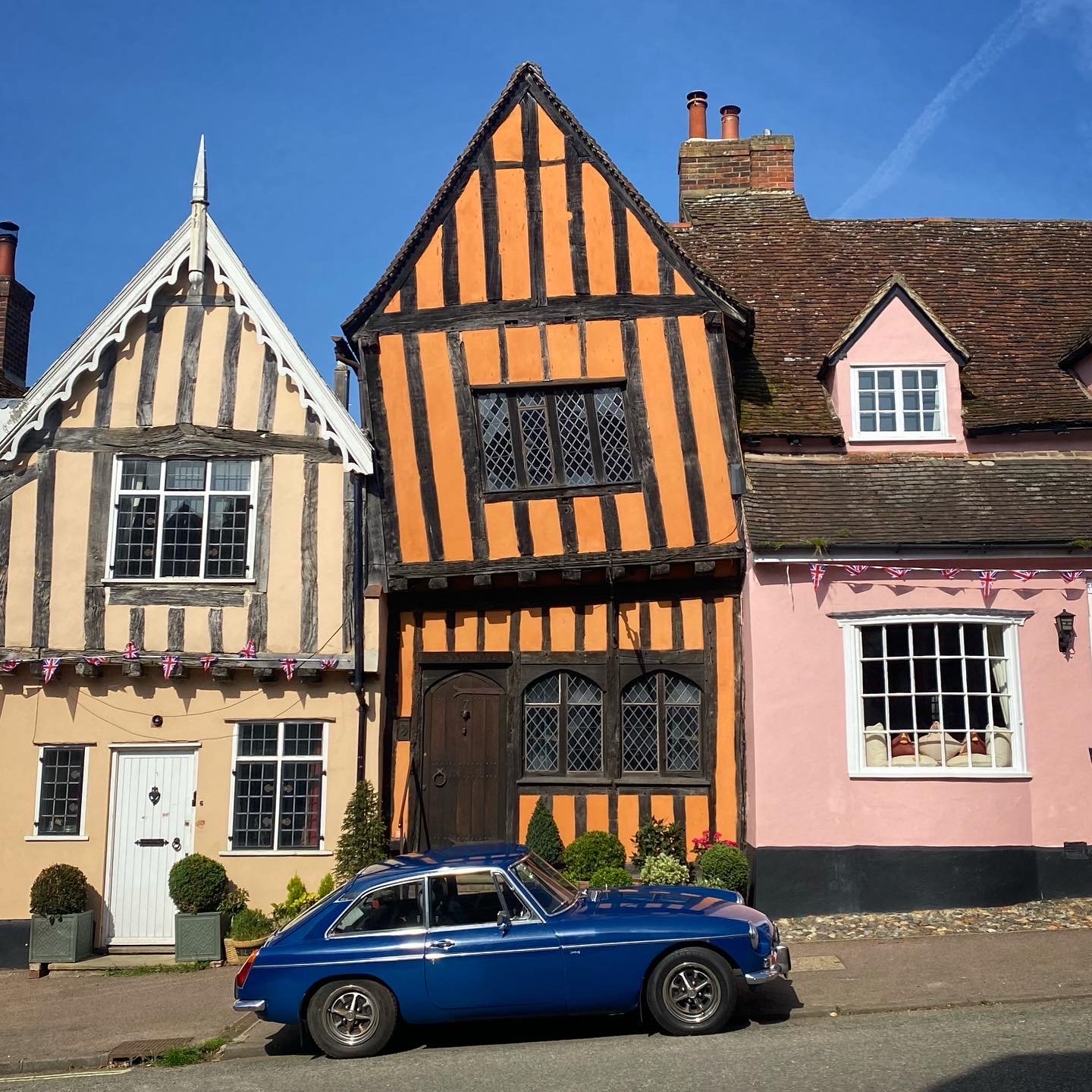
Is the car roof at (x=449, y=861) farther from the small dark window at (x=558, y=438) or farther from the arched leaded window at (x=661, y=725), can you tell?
the small dark window at (x=558, y=438)

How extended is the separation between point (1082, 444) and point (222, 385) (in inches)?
417

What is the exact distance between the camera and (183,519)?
45.9 feet

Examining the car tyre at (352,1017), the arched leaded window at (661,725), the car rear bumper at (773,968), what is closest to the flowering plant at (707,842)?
the arched leaded window at (661,725)

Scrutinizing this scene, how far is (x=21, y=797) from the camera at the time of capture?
13633 mm

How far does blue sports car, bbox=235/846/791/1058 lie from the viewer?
8.26 metres

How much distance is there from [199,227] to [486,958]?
9.86 metres

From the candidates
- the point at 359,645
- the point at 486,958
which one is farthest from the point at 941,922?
the point at 359,645

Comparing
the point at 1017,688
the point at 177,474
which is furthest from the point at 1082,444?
the point at 177,474

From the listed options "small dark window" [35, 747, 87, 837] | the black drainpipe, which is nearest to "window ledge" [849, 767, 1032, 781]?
the black drainpipe

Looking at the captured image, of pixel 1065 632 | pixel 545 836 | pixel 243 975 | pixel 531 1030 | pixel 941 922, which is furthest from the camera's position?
pixel 545 836

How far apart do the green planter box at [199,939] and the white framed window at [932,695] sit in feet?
23.7

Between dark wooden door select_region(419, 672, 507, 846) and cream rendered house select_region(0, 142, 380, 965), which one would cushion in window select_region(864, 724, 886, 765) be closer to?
dark wooden door select_region(419, 672, 507, 846)

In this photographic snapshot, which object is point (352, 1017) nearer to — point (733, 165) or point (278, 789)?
point (278, 789)

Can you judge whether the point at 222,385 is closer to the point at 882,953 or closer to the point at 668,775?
the point at 668,775
